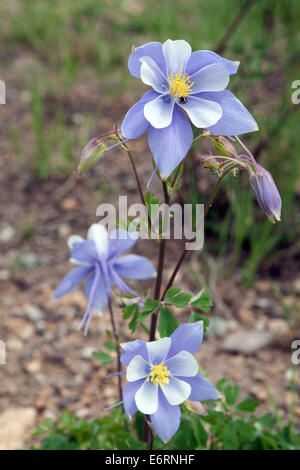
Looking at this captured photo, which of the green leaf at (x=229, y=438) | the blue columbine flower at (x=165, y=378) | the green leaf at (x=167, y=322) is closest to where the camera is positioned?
the blue columbine flower at (x=165, y=378)

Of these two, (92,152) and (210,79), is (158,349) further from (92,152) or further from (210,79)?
(210,79)

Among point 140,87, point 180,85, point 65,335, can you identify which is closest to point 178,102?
point 180,85

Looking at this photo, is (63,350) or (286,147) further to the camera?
(286,147)

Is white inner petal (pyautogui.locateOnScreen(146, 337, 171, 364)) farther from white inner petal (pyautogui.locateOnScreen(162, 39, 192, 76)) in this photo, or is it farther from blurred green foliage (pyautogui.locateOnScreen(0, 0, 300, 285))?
blurred green foliage (pyautogui.locateOnScreen(0, 0, 300, 285))

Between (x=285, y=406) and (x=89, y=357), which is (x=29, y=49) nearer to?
(x=89, y=357)

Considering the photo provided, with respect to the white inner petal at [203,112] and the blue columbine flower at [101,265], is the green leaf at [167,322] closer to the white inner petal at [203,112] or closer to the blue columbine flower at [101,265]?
the blue columbine flower at [101,265]

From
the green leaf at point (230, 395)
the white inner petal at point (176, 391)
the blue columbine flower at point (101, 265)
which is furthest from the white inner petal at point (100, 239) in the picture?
the green leaf at point (230, 395)

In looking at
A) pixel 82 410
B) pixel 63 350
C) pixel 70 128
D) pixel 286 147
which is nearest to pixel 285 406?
pixel 82 410
